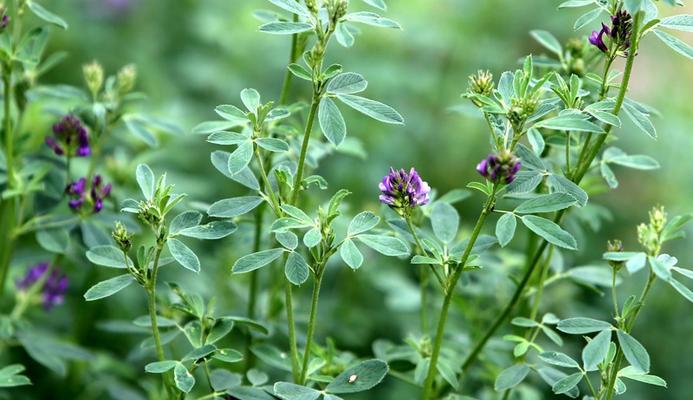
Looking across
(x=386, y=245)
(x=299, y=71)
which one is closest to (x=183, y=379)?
(x=386, y=245)

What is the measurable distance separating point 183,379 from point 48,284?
2.74ft

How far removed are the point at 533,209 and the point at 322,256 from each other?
35 centimetres

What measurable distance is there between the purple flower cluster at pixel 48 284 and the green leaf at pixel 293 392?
33.9 inches

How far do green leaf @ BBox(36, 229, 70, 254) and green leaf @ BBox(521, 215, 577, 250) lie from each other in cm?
97

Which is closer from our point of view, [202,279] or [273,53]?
[202,279]

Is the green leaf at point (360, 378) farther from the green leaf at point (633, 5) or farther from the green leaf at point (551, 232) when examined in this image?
the green leaf at point (633, 5)

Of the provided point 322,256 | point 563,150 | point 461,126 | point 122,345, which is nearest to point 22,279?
point 122,345

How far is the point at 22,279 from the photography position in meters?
2.14

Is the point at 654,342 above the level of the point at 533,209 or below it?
below

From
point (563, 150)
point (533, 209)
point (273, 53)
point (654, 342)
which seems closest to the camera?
point (533, 209)

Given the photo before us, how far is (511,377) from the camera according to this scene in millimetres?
1507

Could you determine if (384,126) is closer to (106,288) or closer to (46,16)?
(46,16)

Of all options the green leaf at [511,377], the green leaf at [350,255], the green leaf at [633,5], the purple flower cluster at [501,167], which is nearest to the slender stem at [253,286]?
the green leaf at [350,255]

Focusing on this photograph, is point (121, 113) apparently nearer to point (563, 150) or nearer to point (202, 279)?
point (202, 279)
